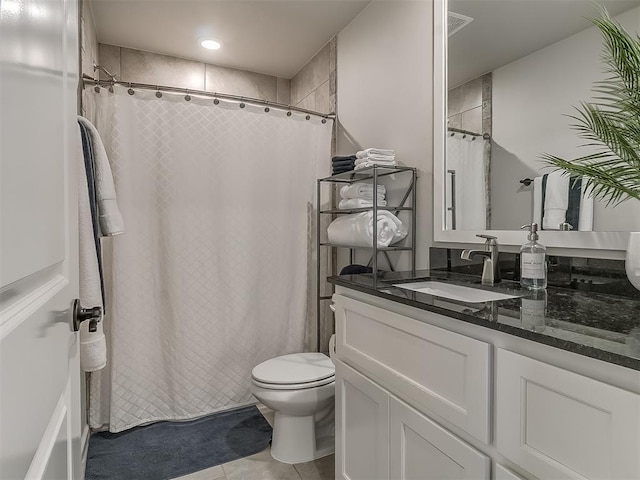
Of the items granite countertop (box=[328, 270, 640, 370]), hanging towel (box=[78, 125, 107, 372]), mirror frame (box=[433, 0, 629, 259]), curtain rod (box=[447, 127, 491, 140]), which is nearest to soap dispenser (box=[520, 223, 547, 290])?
granite countertop (box=[328, 270, 640, 370])

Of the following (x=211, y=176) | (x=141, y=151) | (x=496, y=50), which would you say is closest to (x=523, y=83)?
(x=496, y=50)

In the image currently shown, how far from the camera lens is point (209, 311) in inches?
88.0

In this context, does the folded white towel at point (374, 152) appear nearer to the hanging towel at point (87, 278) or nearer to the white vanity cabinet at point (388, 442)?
the white vanity cabinet at point (388, 442)

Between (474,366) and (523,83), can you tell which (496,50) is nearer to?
(523,83)

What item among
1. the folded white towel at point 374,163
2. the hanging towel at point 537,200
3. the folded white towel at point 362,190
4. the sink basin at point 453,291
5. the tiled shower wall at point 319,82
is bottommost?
the sink basin at point 453,291

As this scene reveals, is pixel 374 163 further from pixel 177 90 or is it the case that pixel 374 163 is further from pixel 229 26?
pixel 229 26

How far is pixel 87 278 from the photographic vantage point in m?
1.20

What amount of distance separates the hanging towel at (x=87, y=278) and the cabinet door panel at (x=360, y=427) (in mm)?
809

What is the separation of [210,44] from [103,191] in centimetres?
169

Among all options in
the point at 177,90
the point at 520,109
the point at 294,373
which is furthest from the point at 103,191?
the point at 520,109

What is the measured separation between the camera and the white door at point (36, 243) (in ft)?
1.30

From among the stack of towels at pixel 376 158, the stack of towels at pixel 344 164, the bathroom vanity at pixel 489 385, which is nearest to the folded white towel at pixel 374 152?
the stack of towels at pixel 376 158

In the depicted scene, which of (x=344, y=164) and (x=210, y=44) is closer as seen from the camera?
(x=344, y=164)

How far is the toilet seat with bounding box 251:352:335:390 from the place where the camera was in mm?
1726
